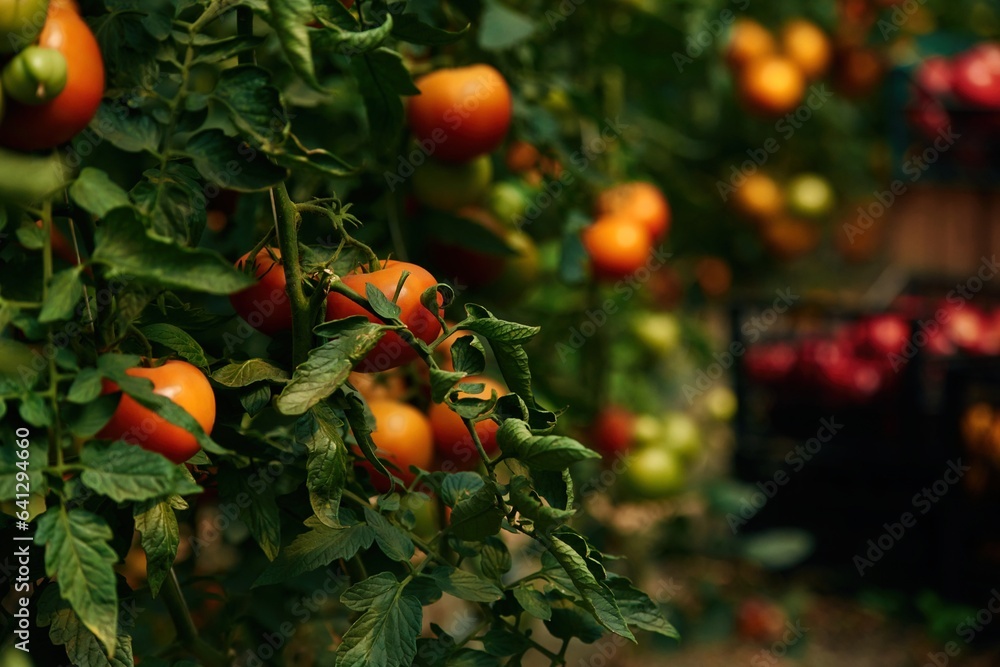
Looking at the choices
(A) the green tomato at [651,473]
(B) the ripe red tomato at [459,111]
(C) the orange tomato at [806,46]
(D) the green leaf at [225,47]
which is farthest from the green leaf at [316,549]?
(C) the orange tomato at [806,46]

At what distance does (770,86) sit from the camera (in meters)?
1.61

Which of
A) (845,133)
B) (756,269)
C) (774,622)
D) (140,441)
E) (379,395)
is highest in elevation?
(140,441)

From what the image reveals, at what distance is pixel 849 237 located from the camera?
2.11 meters

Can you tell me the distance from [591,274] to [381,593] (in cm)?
71

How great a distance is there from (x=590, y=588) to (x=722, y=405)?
151 centimetres

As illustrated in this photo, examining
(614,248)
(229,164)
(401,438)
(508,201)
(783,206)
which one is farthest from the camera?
(783,206)

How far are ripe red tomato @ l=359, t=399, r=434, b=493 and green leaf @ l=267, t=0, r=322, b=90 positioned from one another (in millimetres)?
237

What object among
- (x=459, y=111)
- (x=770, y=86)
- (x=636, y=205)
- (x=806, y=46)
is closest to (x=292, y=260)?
(x=459, y=111)

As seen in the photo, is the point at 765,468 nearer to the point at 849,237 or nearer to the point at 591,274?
the point at 849,237

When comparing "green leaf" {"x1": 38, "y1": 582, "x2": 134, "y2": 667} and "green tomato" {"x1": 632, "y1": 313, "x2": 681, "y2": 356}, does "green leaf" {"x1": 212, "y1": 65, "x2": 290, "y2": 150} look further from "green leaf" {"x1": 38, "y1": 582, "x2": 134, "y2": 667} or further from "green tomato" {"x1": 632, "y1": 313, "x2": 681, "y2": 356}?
"green tomato" {"x1": 632, "y1": 313, "x2": 681, "y2": 356}

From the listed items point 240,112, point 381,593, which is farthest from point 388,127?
point 381,593

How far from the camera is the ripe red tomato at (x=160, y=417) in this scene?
1.31 feet

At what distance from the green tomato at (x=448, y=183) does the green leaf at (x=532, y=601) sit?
370mm

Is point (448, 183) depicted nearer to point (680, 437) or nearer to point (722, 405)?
point (680, 437)
